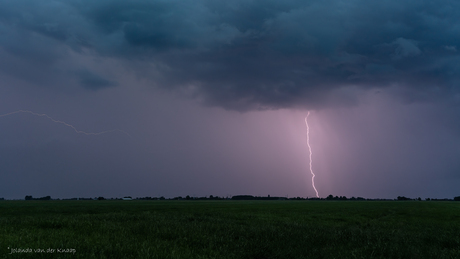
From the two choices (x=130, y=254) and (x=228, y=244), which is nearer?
(x=130, y=254)

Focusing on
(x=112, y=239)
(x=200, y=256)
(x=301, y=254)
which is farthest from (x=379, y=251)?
(x=112, y=239)

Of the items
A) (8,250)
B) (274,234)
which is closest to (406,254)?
(274,234)

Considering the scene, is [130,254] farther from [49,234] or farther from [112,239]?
[49,234]

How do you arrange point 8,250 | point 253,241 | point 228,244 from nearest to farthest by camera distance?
point 8,250
point 228,244
point 253,241

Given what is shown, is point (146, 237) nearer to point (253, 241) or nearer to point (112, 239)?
point (112, 239)

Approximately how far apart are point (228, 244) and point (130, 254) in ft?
15.6

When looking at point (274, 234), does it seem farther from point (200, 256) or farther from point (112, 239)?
point (112, 239)

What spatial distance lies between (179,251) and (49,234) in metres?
6.20

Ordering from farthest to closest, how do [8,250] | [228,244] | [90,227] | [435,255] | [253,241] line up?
[90,227], [253,241], [228,244], [435,255], [8,250]

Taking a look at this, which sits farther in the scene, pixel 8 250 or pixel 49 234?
pixel 49 234

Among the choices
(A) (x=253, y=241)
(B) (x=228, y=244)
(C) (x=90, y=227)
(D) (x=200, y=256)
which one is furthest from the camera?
(C) (x=90, y=227)

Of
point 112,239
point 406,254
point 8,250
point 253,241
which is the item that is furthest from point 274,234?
point 8,250

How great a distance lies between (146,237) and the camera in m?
13.8

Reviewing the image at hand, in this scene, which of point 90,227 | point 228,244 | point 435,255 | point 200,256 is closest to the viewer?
point 200,256
